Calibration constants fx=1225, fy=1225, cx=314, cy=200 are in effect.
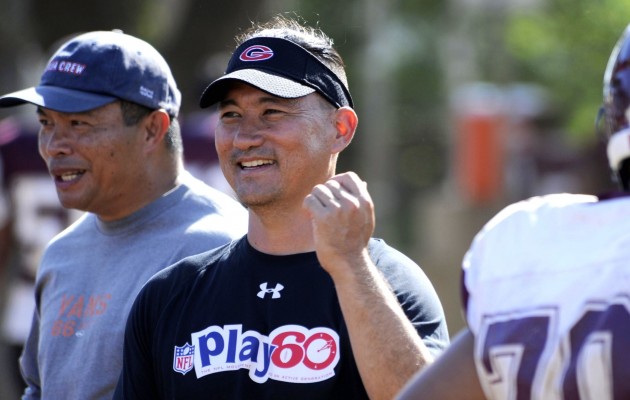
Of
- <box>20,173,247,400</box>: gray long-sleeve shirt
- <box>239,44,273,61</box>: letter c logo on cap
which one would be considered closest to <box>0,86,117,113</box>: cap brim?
<box>20,173,247,400</box>: gray long-sleeve shirt

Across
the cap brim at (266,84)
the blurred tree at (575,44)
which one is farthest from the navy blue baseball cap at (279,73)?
the blurred tree at (575,44)

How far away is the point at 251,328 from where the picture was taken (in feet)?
10.6

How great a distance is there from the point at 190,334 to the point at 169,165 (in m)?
1.17

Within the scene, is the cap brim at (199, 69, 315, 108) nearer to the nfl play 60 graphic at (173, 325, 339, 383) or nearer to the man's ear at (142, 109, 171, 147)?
the nfl play 60 graphic at (173, 325, 339, 383)

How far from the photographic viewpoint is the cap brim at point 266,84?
3471mm

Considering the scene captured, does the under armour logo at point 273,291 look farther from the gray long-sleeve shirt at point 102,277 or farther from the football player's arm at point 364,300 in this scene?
the gray long-sleeve shirt at point 102,277

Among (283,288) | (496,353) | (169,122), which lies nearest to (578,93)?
(169,122)

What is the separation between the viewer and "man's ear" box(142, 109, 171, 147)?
4332 mm

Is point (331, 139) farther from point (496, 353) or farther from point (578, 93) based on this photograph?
point (578, 93)

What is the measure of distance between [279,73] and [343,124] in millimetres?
255

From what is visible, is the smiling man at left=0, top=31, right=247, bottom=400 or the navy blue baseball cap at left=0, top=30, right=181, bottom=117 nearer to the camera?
the smiling man at left=0, top=31, right=247, bottom=400

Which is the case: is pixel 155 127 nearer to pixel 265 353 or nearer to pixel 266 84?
pixel 266 84

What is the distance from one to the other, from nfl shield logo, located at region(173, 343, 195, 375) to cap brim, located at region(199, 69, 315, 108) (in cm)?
76

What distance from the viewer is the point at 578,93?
51.3 ft
